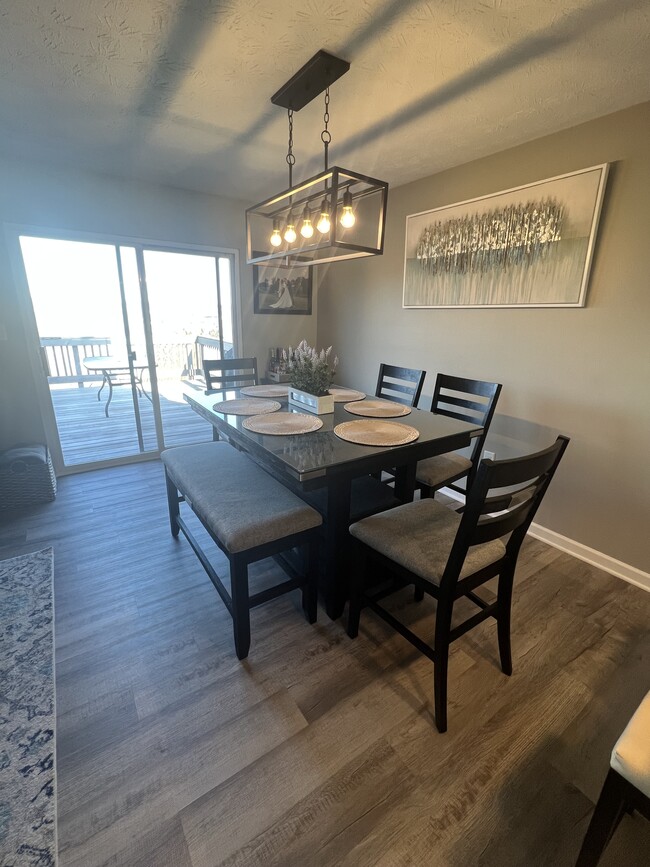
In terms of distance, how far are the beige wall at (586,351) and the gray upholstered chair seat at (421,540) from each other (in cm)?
118

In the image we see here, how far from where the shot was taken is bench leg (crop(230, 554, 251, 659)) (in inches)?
60.7

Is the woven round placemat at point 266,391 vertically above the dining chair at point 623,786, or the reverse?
the woven round placemat at point 266,391

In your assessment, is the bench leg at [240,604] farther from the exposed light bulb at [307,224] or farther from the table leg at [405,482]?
the exposed light bulb at [307,224]

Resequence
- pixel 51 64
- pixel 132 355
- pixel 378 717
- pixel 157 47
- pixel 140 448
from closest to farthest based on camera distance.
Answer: pixel 378 717 → pixel 157 47 → pixel 51 64 → pixel 132 355 → pixel 140 448

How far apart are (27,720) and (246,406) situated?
1.61m

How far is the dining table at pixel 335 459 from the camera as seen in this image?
4.81 feet

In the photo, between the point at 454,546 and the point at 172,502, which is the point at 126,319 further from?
the point at 454,546

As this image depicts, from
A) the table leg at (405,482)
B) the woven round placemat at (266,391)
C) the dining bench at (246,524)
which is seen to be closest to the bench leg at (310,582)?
the dining bench at (246,524)

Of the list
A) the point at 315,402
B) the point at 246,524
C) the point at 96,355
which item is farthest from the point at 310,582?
the point at 96,355

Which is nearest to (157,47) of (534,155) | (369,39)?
(369,39)

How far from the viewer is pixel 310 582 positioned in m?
1.78

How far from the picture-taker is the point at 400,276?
3.29 metres

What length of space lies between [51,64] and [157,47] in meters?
0.52

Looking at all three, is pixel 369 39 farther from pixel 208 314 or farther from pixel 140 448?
pixel 140 448
